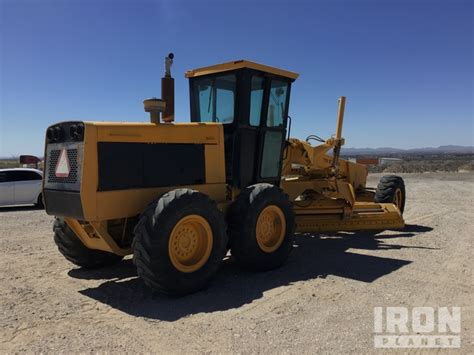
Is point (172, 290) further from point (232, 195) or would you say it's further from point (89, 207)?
point (232, 195)

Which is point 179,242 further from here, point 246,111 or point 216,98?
point 216,98

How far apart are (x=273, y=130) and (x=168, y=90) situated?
1.98 m

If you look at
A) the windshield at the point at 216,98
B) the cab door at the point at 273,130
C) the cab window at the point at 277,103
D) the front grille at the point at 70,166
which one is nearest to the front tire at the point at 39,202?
the windshield at the point at 216,98

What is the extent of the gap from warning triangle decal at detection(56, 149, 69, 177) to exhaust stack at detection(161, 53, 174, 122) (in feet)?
5.05

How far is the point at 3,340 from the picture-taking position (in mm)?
4152

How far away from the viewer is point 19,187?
1504 centimetres

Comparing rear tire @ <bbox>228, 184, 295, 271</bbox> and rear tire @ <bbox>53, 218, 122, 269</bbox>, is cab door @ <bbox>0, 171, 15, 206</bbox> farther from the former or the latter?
rear tire @ <bbox>228, 184, 295, 271</bbox>

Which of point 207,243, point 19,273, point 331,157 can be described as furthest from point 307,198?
point 19,273

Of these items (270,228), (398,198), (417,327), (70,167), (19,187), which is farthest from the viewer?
(19,187)

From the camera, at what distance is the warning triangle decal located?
17.6ft

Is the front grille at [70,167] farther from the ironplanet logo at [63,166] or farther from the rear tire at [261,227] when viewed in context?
the rear tire at [261,227]

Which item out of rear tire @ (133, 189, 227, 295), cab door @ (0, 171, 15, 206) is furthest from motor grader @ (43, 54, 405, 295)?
cab door @ (0, 171, 15, 206)

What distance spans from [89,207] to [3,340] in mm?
1565

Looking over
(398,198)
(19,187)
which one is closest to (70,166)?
(398,198)
